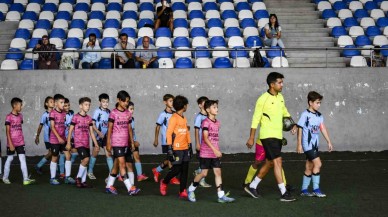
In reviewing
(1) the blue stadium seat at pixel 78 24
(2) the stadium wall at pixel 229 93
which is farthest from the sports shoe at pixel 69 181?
(1) the blue stadium seat at pixel 78 24

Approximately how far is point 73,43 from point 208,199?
11.1 meters

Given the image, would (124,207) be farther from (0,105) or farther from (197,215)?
(0,105)

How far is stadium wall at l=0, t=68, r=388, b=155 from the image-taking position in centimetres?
1823

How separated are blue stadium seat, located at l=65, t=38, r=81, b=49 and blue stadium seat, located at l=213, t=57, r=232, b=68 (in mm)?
4334

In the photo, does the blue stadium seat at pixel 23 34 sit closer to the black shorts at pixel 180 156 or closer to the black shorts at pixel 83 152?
the black shorts at pixel 83 152

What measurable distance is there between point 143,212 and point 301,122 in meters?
3.11

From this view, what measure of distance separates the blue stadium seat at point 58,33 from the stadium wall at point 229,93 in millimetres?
2843

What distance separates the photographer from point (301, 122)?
10.6 m

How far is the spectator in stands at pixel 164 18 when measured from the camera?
68.2ft

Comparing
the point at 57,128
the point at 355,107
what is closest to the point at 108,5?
the point at 355,107

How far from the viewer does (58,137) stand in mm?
12273

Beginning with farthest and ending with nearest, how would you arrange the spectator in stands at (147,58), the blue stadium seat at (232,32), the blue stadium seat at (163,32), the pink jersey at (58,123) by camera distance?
the blue stadium seat at (232,32)
the blue stadium seat at (163,32)
the spectator in stands at (147,58)
the pink jersey at (58,123)

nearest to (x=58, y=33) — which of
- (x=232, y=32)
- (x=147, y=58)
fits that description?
(x=147, y=58)

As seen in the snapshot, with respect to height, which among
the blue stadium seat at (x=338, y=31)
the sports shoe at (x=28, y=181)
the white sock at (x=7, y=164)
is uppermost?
the blue stadium seat at (x=338, y=31)
